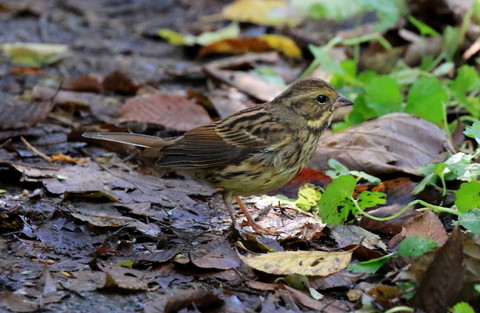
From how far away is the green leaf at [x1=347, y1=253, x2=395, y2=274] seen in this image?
407 centimetres

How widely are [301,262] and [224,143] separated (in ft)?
4.65

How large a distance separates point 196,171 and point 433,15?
4.59 metres

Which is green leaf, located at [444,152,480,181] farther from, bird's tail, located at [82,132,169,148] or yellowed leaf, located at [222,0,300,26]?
yellowed leaf, located at [222,0,300,26]

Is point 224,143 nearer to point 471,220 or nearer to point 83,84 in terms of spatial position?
point 471,220

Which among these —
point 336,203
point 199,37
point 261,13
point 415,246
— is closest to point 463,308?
point 415,246

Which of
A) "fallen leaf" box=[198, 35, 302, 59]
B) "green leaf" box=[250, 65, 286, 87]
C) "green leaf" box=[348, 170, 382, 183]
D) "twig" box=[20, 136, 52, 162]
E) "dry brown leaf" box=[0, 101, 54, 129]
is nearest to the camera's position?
"green leaf" box=[348, 170, 382, 183]

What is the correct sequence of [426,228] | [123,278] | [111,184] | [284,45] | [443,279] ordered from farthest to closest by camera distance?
[284,45] → [111,184] → [426,228] → [123,278] → [443,279]

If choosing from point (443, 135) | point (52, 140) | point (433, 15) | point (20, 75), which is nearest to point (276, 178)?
point (443, 135)

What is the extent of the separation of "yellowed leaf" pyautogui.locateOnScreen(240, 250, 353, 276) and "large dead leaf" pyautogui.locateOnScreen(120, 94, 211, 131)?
267 cm

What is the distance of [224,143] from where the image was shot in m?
5.23

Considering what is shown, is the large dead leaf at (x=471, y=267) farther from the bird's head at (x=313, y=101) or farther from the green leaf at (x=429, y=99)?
the green leaf at (x=429, y=99)

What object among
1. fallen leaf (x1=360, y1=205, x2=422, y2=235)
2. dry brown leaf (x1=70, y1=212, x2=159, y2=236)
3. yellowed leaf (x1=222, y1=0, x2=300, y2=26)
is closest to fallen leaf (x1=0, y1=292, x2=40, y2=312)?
dry brown leaf (x1=70, y1=212, x2=159, y2=236)

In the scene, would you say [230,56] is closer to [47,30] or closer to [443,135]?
[47,30]

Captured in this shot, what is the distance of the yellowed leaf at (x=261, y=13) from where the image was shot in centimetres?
1063
